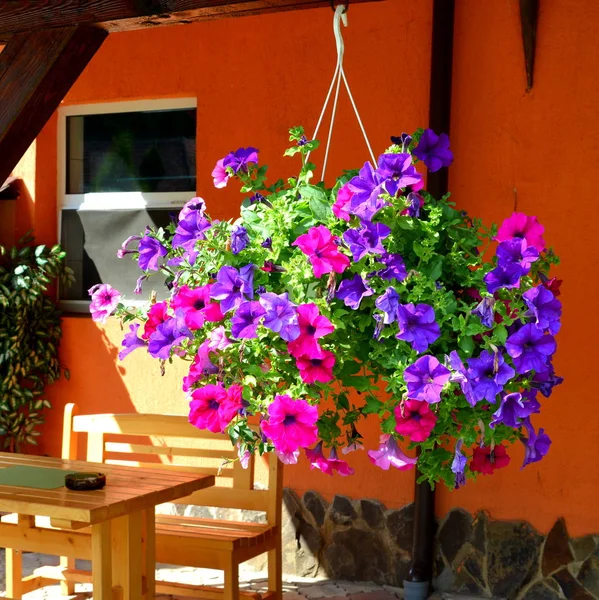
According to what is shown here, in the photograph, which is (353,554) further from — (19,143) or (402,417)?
(402,417)

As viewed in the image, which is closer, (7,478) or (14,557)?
(7,478)

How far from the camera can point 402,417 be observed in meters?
1.83

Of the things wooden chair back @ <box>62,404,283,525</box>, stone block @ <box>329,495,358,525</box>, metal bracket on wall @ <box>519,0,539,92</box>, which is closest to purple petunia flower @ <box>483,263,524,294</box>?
wooden chair back @ <box>62,404,283,525</box>

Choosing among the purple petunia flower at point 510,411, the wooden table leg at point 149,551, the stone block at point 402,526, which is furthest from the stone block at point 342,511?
the purple petunia flower at point 510,411

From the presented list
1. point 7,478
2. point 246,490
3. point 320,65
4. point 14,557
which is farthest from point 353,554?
point 320,65

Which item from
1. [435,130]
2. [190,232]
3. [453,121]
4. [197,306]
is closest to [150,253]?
[190,232]

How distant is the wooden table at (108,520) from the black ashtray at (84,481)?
0.09 feet

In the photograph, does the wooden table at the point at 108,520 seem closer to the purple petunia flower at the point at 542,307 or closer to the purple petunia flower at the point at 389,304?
the purple petunia flower at the point at 389,304

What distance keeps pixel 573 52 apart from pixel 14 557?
134 inches

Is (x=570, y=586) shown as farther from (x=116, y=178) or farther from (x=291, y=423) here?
→ (x=116, y=178)

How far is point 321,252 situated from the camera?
1.87 m

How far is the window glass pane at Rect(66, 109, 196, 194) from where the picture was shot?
5480 mm

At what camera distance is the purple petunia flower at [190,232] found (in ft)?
6.86

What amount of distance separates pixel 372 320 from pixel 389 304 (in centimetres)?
11
